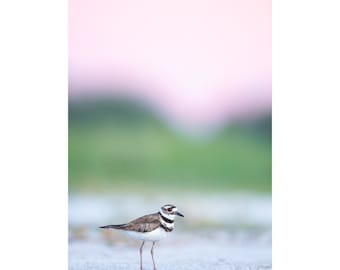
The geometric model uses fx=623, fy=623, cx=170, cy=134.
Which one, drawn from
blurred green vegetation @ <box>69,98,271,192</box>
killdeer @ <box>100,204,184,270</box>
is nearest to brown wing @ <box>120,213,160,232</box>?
killdeer @ <box>100,204,184,270</box>

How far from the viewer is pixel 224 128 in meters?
3.17

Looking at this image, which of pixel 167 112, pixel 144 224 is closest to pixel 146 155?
pixel 167 112

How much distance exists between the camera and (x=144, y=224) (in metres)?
3.08

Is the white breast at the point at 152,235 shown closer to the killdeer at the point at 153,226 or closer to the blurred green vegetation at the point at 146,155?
the killdeer at the point at 153,226

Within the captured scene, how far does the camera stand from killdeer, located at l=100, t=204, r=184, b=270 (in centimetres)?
308

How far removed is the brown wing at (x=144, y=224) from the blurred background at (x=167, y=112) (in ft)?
0.14

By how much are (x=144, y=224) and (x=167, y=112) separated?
571 millimetres

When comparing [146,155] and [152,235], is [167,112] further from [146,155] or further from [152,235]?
[152,235]

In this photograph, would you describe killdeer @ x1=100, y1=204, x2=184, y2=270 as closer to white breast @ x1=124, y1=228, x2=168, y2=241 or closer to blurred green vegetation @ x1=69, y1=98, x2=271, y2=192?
white breast @ x1=124, y1=228, x2=168, y2=241

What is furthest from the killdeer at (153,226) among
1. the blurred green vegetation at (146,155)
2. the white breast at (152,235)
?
the blurred green vegetation at (146,155)

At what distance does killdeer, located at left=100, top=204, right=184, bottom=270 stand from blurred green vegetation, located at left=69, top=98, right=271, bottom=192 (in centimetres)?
13
